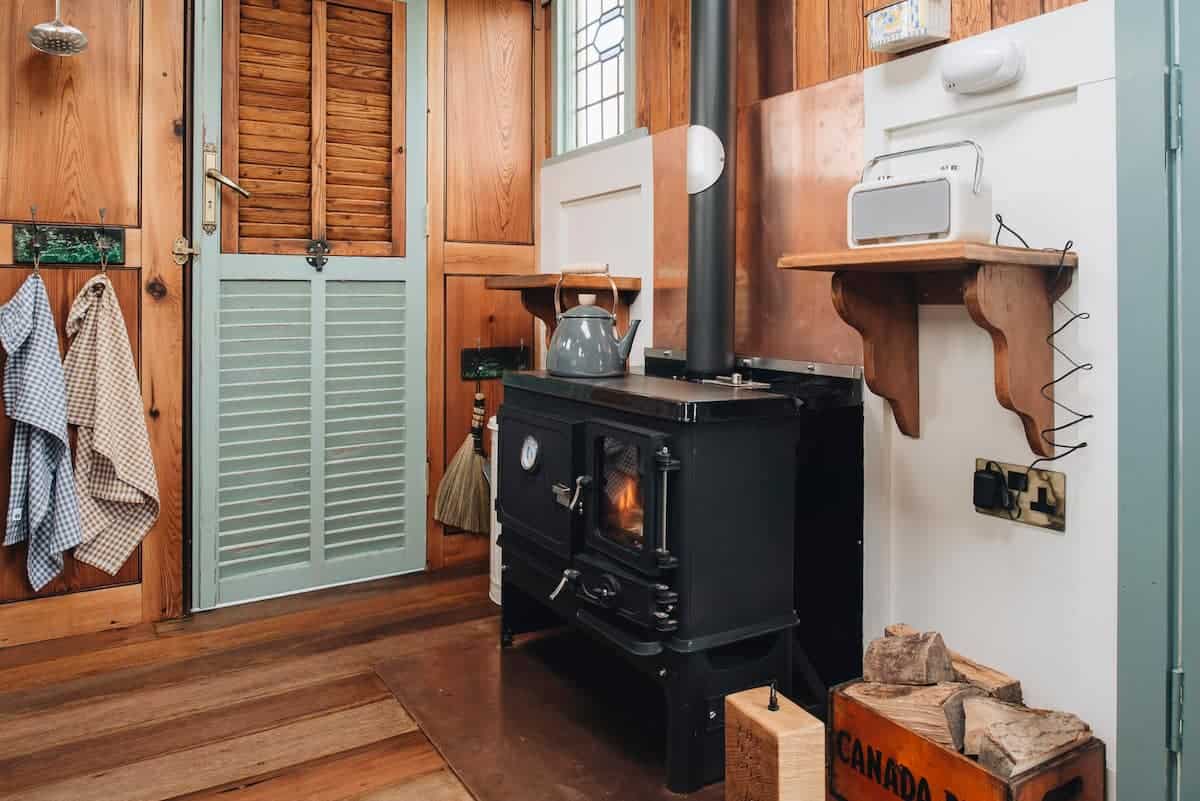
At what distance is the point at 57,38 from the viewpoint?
2496mm

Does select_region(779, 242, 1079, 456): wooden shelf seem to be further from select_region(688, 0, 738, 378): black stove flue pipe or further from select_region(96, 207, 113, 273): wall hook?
select_region(96, 207, 113, 273): wall hook

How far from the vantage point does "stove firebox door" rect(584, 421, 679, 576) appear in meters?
1.87

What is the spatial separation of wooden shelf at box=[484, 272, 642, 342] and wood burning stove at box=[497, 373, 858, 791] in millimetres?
727

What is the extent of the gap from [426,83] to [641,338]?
1.33m

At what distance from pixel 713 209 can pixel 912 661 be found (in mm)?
1241

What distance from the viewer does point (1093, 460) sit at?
1.68 metres

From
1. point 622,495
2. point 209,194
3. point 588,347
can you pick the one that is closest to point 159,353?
point 209,194

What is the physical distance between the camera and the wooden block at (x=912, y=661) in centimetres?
179

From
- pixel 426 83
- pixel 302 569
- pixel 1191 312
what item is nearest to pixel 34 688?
pixel 302 569

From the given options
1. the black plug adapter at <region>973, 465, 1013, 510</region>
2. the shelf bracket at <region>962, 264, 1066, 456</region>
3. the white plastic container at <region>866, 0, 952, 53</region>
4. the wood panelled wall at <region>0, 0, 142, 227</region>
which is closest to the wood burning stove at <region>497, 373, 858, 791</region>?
the black plug adapter at <region>973, 465, 1013, 510</region>

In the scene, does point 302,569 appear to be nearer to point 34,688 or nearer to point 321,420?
point 321,420

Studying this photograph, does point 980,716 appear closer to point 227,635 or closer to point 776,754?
point 776,754

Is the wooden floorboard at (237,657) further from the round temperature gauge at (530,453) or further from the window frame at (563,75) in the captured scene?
the window frame at (563,75)

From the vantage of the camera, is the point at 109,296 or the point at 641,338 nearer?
the point at 109,296
